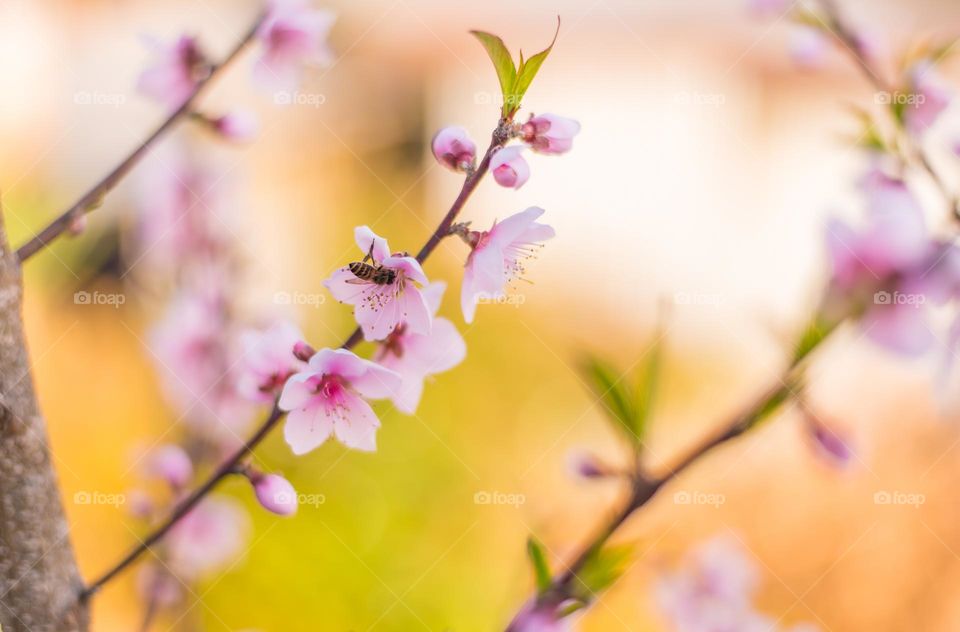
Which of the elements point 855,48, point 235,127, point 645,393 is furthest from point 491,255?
point 855,48

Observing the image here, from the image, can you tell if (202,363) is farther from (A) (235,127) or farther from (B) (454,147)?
(B) (454,147)

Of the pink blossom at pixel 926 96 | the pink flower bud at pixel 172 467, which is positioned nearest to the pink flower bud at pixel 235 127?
the pink flower bud at pixel 172 467

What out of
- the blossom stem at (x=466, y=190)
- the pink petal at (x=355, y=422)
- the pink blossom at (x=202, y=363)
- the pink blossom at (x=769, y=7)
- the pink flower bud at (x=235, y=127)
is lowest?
the pink blossom at (x=202, y=363)

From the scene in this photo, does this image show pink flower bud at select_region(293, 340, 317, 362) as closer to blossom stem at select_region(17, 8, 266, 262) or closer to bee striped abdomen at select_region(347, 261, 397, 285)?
bee striped abdomen at select_region(347, 261, 397, 285)

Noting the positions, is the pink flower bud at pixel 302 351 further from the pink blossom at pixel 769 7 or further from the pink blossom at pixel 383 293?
the pink blossom at pixel 769 7

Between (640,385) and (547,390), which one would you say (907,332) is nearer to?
(640,385)

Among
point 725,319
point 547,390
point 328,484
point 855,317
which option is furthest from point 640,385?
point 725,319

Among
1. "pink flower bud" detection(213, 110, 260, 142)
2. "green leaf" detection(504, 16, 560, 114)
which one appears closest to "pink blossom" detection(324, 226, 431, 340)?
"green leaf" detection(504, 16, 560, 114)
